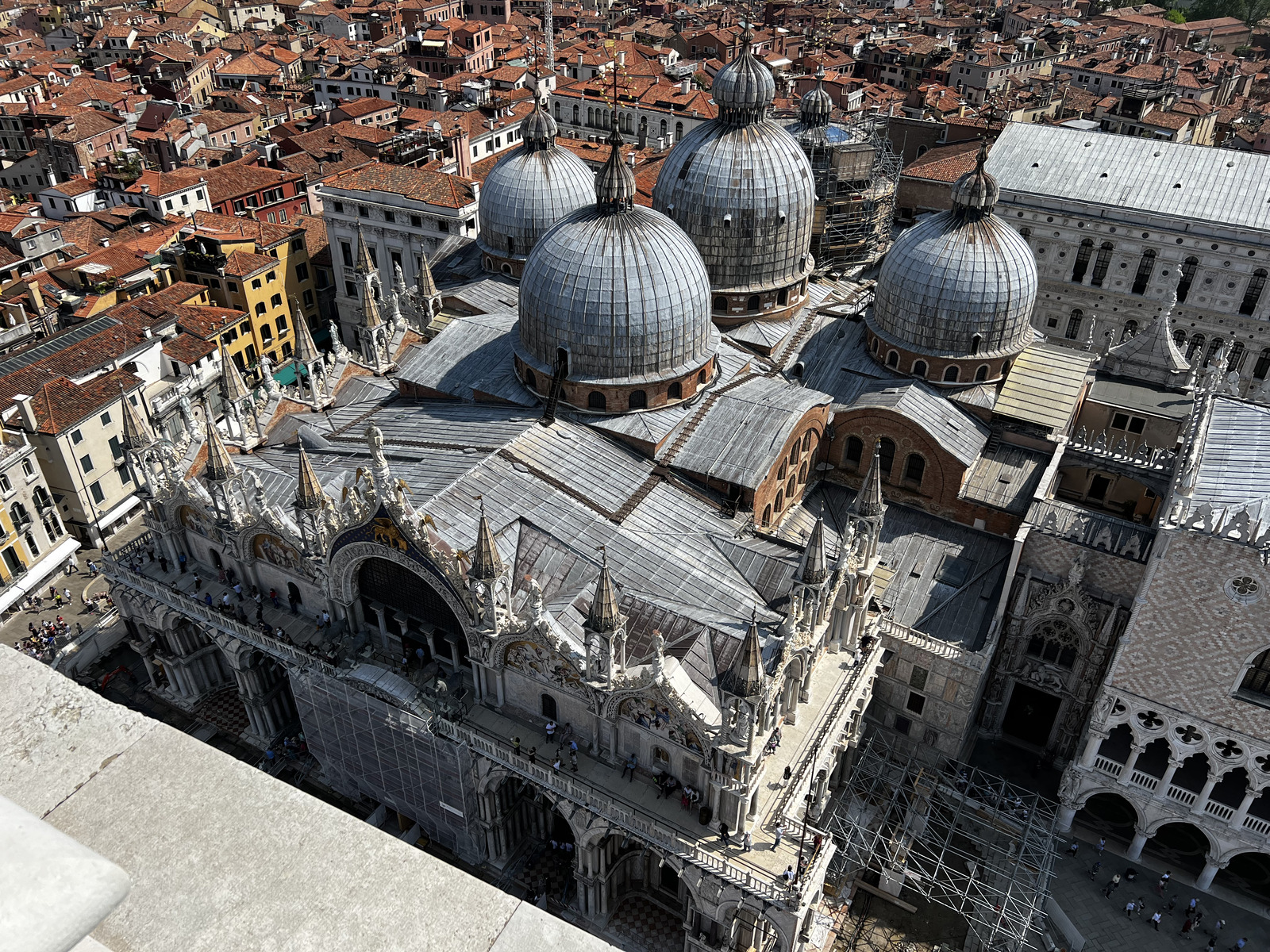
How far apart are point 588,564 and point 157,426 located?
35.5 metres

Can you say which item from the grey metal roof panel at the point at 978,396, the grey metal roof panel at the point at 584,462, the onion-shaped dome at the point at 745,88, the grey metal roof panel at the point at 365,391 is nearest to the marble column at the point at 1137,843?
the grey metal roof panel at the point at 978,396

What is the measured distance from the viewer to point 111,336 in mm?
58656

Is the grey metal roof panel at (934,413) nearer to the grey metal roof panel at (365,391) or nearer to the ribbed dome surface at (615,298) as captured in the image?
the ribbed dome surface at (615,298)

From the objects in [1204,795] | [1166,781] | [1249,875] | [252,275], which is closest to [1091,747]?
[1166,781]

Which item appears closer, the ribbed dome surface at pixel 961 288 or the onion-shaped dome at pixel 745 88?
the ribbed dome surface at pixel 961 288

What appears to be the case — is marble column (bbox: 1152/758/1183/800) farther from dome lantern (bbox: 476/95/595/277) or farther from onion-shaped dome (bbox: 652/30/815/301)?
dome lantern (bbox: 476/95/595/277)

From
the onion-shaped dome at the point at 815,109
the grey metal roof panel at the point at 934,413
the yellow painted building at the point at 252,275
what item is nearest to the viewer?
the grey metal roof panel at the point at 934,413

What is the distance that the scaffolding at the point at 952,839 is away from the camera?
35.8 meters

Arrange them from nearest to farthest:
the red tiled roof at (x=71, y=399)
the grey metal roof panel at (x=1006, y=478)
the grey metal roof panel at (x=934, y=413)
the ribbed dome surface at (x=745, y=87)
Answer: the grey metal roof panel at (x=1006, y=478) < the grey metal roof panel at (x=934, y=413) < the ribbed dome surface at (x=745, y=87) < the red tiled roof at (x=71, y=399)

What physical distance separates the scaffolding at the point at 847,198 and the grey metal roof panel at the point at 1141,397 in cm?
1753

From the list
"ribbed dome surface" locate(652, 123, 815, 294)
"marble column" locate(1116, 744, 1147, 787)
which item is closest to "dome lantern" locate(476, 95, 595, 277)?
"ribbed dome surface" locate(652, 123, 815, 294)

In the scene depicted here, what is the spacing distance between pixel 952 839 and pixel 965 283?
986 inches

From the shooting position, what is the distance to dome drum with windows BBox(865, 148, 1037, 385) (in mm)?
42281

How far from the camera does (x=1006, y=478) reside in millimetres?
41906
